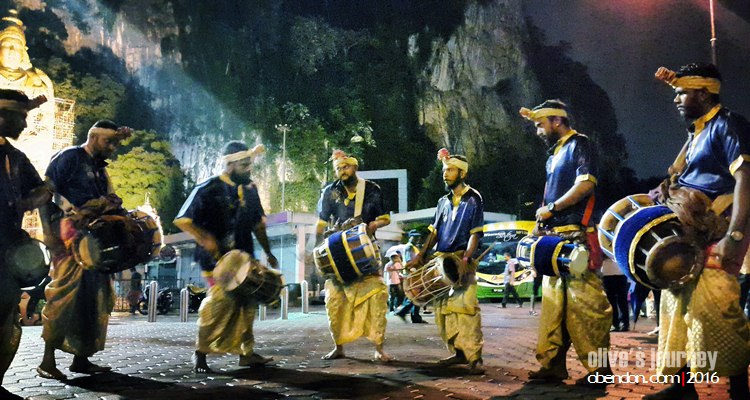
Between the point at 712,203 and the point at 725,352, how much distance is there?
2.97 ft

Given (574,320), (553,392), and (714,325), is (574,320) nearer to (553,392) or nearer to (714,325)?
(553,392)

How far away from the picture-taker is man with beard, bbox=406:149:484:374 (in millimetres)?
6172

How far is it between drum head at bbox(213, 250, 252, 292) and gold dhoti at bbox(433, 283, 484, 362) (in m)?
2.10

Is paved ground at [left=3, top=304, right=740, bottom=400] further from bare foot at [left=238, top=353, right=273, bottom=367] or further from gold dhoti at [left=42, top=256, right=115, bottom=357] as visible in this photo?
gold dhoti at [left=42, top=256, right=115, bottom=357]

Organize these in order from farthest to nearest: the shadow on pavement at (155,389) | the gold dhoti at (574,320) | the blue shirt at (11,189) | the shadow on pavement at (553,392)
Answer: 1. the gold dhoti at (574,320)
2. the shadow on pavement at (155,389)
3. the shadow on pavement at (553,392)
4. the blue shirt at (11,189)

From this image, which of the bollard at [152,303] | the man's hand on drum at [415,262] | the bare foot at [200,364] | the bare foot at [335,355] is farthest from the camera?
the bollard at [152,303]

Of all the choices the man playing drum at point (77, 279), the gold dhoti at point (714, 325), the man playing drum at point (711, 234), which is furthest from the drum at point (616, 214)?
the man playing drum at point (77, 279)

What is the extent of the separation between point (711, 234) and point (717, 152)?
21.3 inches

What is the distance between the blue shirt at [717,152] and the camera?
370 centimetres

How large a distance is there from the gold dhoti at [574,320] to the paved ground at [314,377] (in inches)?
10.0

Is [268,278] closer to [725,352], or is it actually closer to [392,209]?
[725,352]

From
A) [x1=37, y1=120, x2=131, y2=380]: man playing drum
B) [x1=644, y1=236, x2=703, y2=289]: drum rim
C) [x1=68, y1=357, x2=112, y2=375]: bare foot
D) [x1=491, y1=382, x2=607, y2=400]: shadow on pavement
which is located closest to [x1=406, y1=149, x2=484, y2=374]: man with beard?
[x1=491, y1=382, x2=607, y2=400]: shadow on pavement

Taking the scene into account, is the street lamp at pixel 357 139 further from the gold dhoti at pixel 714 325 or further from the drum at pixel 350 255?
the gold dhoti at pixel 714 325

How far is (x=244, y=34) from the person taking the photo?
2176 inches
